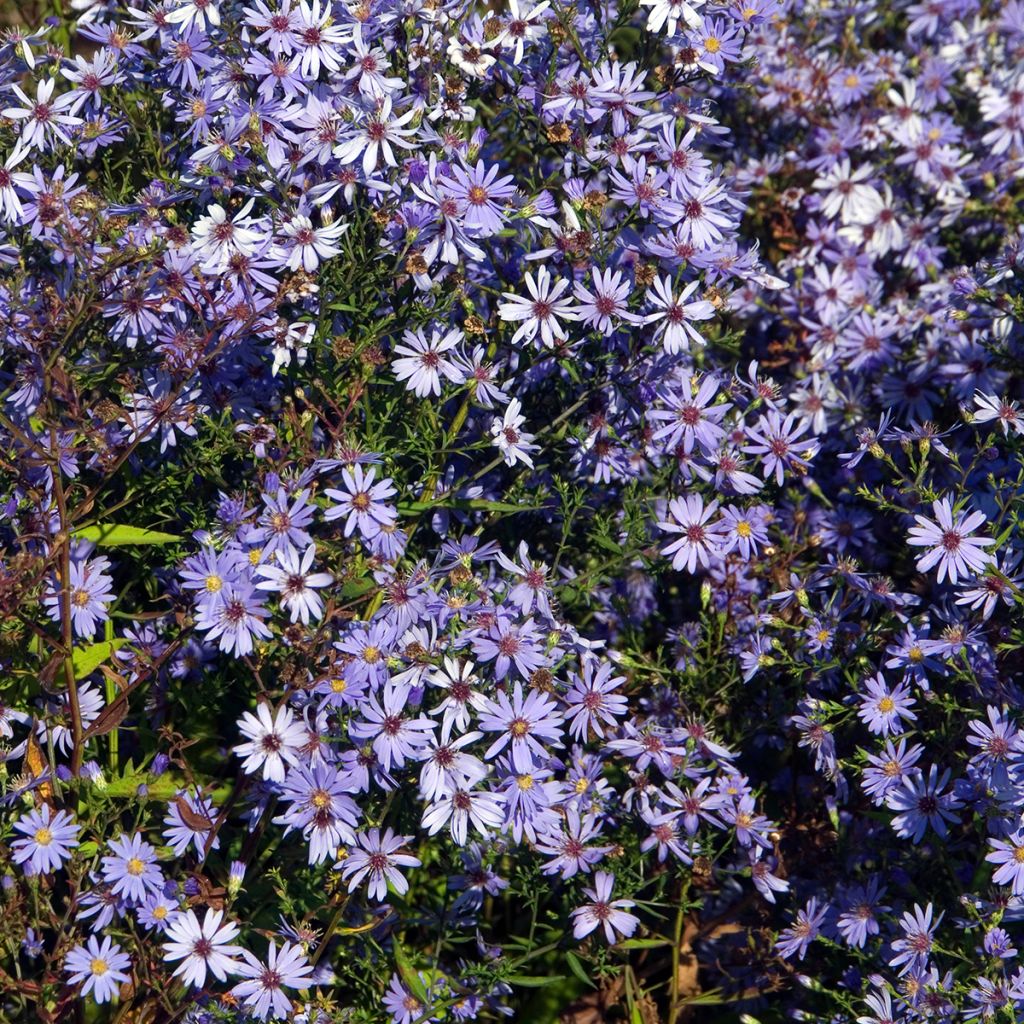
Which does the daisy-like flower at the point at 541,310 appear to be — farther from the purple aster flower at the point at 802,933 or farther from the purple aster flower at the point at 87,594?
the purple aster flower at the point at 802,933

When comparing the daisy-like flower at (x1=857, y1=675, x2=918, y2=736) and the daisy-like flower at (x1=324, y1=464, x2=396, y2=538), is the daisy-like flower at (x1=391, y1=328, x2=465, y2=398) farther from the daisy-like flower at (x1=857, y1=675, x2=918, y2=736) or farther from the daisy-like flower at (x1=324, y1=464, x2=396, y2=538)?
the daisy-like flower at (x1=857, y1=675, x2=918, y2=736)

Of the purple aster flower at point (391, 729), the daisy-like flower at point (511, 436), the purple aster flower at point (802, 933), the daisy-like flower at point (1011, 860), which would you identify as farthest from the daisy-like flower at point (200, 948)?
the daisy-like flower at point (1011, 860)

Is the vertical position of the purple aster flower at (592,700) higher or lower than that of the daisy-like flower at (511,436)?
lower

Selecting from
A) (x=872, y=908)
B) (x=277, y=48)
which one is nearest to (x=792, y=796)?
(x=872, y=908)

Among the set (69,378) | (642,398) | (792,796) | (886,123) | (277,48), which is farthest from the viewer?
(886,123)

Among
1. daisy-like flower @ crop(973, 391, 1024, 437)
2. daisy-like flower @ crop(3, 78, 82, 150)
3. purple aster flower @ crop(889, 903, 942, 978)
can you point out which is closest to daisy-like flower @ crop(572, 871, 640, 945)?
purple aster flower @ crop(889, 903, 942, 978)

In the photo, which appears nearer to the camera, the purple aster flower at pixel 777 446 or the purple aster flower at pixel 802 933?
the purple aster flower at pixel 802 933

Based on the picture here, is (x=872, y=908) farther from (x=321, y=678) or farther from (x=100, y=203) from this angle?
(x=100, y=203)
